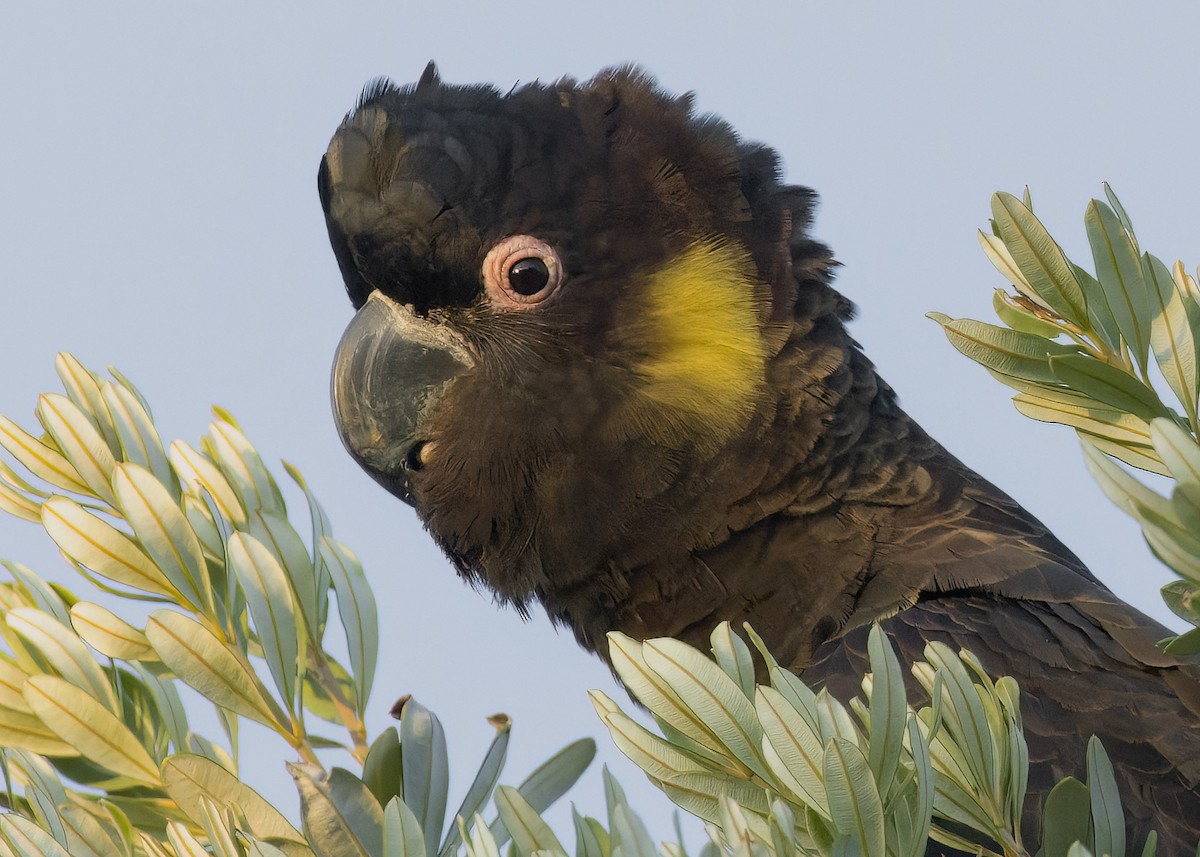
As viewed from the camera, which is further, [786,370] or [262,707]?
[786,370]

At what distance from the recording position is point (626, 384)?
3146 mm

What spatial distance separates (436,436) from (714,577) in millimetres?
793

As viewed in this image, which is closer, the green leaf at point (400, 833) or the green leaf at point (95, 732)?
the green leaf at point (400, 833)

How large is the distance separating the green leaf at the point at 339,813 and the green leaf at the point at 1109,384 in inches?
39.5

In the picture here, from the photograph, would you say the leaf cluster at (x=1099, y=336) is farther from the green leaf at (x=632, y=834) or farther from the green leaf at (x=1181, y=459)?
the green leaf at (x=632, y=834)

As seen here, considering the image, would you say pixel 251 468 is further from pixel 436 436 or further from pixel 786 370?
pixel 786 370

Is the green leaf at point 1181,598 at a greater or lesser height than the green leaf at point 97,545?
greater

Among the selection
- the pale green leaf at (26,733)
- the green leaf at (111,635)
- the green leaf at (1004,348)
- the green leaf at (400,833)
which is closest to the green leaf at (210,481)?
the green leaf at (111,635)

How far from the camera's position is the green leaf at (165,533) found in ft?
5.78

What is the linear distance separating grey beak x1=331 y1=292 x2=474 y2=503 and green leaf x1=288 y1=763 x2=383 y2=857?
5.76ft

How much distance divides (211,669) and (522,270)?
5.62 feet

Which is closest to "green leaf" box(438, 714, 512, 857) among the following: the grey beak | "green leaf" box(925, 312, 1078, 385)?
"green leaf" box(925, 312, 1078, 385)

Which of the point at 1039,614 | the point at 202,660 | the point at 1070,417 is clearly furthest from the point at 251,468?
the point at 1039,614

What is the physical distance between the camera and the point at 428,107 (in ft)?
10.9
